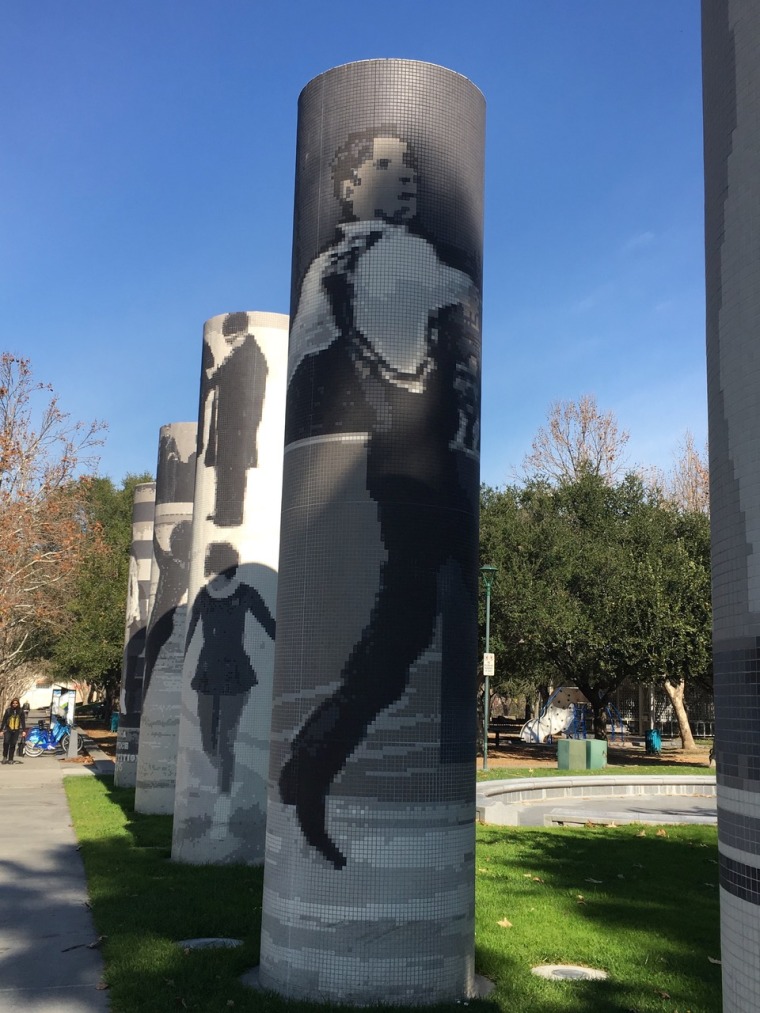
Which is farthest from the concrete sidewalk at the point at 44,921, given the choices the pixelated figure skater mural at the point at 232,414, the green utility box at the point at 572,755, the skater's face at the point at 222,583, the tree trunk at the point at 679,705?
the tree trunk at the point at 679,705

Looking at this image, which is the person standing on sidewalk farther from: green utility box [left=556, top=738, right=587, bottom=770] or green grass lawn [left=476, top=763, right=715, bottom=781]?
green utility box [left=556, top=738, right=587, bottom=770]

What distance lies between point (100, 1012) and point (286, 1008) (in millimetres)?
1303

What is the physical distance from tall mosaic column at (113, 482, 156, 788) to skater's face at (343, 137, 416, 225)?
14904 millimetres

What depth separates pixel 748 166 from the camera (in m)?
3.88

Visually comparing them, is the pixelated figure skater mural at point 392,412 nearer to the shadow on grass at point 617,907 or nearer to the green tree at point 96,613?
the shadow on grass at point 617,907

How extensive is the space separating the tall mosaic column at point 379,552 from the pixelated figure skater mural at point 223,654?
4.83 meters

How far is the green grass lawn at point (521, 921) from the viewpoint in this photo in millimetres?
6938

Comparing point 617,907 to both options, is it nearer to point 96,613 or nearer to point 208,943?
point 208,943

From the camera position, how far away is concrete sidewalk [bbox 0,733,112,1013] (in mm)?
7156

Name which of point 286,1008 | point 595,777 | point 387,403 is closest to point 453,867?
point 286,1008

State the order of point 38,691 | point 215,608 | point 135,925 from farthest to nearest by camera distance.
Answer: point 38,691
point 215,608
point 135,925

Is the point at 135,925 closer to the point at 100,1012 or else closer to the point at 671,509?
the point at 100,1012

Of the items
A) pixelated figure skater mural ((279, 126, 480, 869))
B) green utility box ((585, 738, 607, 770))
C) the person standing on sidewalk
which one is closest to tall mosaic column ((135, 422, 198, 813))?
pixelated figure skater mural ((279, 126, 480, 869))

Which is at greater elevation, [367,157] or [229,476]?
[367,157]
